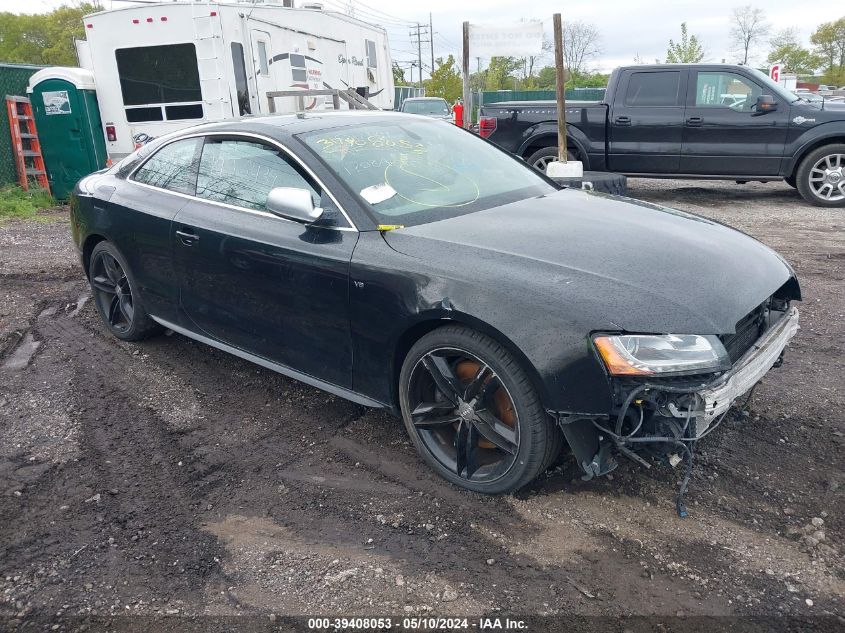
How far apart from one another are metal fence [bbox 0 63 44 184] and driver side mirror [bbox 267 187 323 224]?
11229 mm

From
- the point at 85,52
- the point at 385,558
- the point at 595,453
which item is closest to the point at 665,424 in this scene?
the point at 595,453

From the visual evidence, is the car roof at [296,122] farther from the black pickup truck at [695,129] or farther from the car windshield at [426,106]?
the car windshield at [426,106]

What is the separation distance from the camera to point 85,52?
1096 cm

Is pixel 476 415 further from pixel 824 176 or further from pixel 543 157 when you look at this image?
pixel 824 176

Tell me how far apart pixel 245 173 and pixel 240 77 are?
7335 millimetres

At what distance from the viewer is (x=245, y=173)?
12.6 feet

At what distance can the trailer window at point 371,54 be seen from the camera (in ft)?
49.1

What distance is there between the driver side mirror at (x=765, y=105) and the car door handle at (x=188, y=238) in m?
8.57

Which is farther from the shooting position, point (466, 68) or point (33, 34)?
point (33, 34)

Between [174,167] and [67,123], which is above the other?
[67,123]

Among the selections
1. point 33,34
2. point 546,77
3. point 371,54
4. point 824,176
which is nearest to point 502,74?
point 546,77

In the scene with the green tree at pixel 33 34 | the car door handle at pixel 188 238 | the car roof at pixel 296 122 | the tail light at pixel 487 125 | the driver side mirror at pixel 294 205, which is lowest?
the car door handle at pixel 188 238

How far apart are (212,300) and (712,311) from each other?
266cm

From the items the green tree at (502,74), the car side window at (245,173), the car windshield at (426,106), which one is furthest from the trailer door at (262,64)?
the green tree at (502,74)
